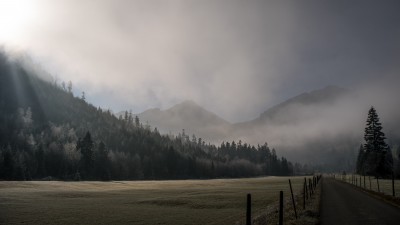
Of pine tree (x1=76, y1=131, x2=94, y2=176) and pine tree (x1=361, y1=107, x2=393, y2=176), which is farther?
pine tree (x1=76, y1=131, x2=94, y2=176)

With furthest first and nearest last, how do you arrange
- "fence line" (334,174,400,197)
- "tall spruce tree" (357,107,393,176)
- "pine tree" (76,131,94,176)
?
1. "pine tree" (76,131,94,176)
2. "tall spruce tree" (357,107,393,176)
3. "fence line" (334,174,400,197)

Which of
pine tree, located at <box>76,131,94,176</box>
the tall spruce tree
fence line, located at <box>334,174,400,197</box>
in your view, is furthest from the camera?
pine tree, located at <box>76,131,94,176</box>

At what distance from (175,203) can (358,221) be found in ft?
89.2

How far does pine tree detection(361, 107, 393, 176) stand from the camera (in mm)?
127562

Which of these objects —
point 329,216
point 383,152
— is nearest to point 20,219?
point 329,216

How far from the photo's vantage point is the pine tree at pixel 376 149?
419ft

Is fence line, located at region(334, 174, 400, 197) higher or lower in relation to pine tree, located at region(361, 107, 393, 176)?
lower

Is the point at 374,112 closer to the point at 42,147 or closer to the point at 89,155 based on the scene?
the point at 89,155

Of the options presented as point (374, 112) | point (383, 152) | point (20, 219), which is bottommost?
point (20, 219)

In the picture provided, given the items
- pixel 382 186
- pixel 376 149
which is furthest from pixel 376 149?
pixel 382 186

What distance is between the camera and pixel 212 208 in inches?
1663

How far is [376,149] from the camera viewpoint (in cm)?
13025

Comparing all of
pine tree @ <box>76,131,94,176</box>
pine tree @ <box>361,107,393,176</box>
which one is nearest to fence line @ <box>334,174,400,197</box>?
pine tree @ <box>361,107,393,176</box>

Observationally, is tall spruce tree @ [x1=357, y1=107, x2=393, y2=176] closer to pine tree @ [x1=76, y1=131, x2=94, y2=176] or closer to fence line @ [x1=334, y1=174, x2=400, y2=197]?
fence line @ [x1=334, y1=174, x2=400, y2=197]
